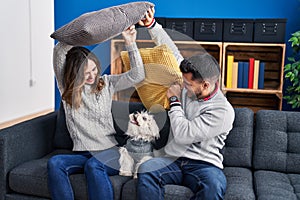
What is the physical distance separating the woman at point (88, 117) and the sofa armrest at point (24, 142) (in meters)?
0.25

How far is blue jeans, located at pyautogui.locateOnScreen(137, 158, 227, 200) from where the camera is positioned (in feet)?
5.52

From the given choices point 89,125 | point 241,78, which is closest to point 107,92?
point 89,125

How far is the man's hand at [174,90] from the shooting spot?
183 centimetres

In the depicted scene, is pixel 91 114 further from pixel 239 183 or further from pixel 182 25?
pixel 182 25

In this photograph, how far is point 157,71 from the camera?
1.73 metres

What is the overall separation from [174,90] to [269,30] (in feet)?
7.13

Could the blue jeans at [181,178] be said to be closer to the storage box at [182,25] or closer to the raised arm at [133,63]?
the raised arm at [133,63]

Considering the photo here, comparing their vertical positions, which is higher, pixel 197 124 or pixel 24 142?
pixel 197 124

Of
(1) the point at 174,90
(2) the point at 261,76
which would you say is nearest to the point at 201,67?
(1) the point at 174,90

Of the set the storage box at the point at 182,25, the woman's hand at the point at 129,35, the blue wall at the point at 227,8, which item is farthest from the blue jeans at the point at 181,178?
the blue wall at the point at 227,8

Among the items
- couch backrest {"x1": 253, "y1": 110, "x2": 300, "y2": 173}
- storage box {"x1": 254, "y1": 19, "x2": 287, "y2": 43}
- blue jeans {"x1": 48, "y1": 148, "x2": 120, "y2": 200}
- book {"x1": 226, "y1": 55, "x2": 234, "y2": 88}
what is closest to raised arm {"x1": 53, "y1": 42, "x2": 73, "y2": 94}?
blue jeans {"x1": 48, "y1": 148, "x2": 120, "y2": 200}

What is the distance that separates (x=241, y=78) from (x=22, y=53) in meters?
2.39

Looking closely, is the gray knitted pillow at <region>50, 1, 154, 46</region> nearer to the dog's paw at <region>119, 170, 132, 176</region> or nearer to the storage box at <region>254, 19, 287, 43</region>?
the dog's paw at <region>119, 170, 132, 176</region>

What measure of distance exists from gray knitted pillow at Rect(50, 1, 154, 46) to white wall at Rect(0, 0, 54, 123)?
104 inches
